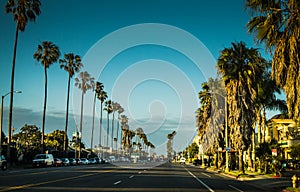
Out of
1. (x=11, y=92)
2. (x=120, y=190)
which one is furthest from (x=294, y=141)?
(x=120, y=190)

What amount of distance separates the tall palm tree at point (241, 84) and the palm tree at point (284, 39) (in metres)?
19.0

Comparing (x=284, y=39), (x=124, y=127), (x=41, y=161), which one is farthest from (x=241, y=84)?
(x=124, y=127)

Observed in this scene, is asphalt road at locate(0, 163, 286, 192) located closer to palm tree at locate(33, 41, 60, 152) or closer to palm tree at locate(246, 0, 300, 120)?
palm tree at locate(246, 0, 300, 120)

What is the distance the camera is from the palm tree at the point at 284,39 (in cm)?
1923

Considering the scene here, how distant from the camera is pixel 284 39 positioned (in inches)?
782

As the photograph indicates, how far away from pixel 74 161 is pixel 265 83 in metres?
41.1

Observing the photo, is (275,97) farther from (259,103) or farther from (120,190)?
(120,190)

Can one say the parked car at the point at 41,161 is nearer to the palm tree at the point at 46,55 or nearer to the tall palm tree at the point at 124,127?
the palm tree at the point at 46,55

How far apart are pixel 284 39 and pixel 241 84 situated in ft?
68.0

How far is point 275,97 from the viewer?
50812 millimetres

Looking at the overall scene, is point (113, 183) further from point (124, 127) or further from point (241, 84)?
point (124, 127)

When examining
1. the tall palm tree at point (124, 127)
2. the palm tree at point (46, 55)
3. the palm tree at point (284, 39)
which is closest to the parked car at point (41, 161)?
the palm tree at point (46, 55)

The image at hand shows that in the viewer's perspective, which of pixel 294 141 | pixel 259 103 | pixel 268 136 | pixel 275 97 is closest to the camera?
pixel 259 103

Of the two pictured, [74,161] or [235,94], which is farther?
[74,161]
